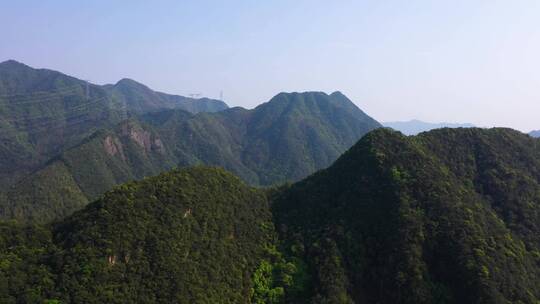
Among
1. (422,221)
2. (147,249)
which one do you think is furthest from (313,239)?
(147,249)

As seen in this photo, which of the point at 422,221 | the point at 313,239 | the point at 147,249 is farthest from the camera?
the point at 313,239

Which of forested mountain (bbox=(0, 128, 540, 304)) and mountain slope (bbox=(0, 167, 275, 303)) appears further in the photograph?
forested mountain (bbox=(0, 128, 540, 304))

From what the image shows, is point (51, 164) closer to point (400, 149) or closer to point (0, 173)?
point (0, 173)

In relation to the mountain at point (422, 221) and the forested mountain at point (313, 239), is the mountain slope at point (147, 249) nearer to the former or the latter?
the forested mountain at point (313, 239)

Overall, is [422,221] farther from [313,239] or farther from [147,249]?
[147,249]

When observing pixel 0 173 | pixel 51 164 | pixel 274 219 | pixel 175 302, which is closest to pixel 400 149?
pixel 274 219

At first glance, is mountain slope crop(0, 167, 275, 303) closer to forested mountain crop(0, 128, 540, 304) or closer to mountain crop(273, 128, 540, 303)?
forested mountain crop(0, 128, 540, 304)

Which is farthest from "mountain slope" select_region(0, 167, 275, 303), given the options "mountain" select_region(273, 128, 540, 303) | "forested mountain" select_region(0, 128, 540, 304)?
"mountain" select_region(273, 128, 540, 303)
